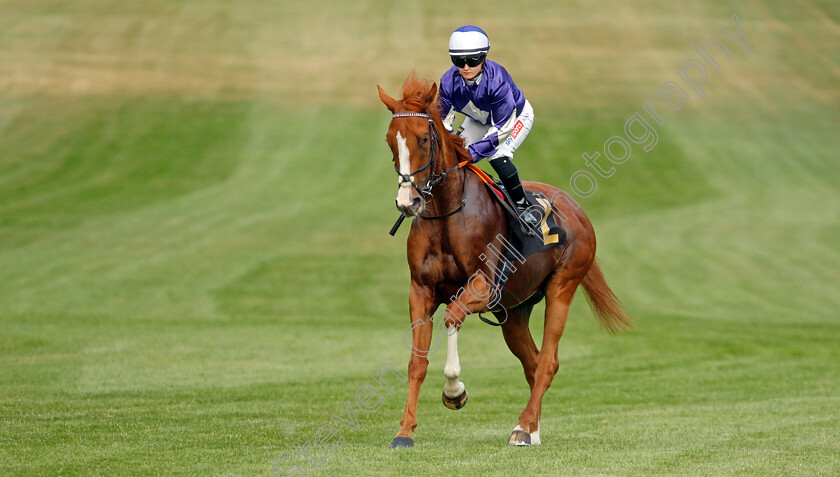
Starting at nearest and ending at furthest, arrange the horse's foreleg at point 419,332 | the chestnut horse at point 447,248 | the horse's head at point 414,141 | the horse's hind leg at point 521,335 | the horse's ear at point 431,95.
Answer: the horse's head at point 414,141 < the chestnut horse at point 447,248 < the horse's ear at point 431,95 < the horse's foreleg at point 419,332 < the horse's hind leg at point 521,335

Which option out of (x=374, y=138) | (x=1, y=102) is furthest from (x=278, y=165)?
(x=1, y=102)

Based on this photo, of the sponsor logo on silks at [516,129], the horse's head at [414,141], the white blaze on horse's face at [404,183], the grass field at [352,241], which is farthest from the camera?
the grass field at [352,241]

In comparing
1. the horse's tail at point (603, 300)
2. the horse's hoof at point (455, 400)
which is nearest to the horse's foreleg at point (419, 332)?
the horse's hoof at point (455, 400)

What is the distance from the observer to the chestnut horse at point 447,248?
814cm

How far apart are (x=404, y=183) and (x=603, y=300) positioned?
3906mm

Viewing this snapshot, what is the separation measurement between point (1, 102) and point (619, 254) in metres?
26.0

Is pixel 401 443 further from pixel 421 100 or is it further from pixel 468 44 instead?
pixel 468 44

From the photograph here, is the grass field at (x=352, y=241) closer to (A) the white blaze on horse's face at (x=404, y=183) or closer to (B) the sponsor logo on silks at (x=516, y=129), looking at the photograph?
(A) the white blaze on horse's face at (x=404, y=183)

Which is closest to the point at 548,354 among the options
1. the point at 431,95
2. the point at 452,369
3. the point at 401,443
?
the point at 452,369

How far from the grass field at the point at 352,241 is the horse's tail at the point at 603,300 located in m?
1.10

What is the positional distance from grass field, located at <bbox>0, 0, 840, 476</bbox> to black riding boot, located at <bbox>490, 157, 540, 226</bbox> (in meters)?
2.08

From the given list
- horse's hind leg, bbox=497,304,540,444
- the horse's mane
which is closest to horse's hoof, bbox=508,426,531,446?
horse's hind leg, bbox=497,304,540,444

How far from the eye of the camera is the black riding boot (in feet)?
30.0

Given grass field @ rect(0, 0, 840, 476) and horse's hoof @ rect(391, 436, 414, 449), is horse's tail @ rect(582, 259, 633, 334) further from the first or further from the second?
horse's hoof @ rect(391, 436, 414, 449)
